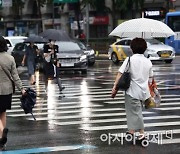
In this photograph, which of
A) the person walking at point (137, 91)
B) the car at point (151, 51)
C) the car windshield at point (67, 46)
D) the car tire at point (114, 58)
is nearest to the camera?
the person walking at point (137, 91)

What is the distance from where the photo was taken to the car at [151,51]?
32562 millimetres

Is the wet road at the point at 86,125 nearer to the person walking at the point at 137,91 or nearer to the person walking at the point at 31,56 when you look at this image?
the person walking at the point at 137,91

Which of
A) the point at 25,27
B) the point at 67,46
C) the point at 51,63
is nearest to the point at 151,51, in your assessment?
the point at 67,46

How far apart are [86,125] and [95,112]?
200 centimetres

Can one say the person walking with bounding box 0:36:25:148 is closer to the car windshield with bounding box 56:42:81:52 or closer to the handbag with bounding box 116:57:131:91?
the handbag with bounding box 116:57:131:91

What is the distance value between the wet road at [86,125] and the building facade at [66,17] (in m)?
37.2

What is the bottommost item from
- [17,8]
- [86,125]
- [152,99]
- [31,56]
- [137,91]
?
[86,125]

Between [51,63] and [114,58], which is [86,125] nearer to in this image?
[51,63]

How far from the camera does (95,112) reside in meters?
13.1

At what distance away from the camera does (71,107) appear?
561 inches

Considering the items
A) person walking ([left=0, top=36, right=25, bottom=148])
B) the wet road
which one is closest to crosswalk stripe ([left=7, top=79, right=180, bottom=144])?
the wet road

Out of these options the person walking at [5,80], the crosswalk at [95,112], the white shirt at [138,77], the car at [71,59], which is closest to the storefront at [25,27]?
the car at [71,59]

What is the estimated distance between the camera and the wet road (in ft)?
29.0

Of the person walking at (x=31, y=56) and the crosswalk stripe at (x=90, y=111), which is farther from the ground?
the person walking at (x=31, y=56)
